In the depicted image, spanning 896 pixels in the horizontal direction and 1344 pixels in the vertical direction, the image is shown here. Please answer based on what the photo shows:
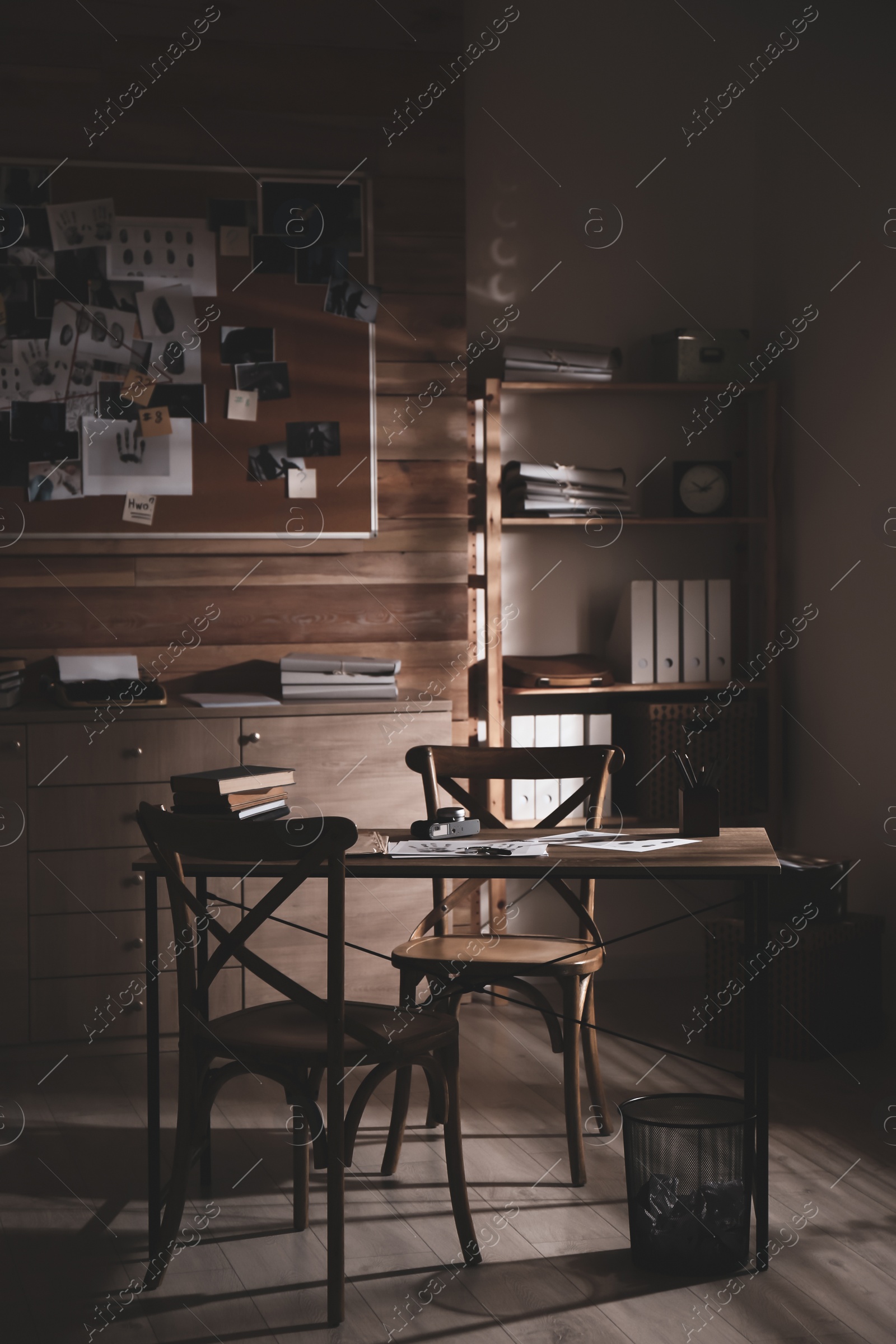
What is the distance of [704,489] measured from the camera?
13.1 ft

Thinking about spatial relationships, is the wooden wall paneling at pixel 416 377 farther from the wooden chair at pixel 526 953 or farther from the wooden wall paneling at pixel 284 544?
the wooden chair at pixel 526 953

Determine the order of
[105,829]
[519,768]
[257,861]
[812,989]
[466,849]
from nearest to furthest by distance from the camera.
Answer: [257,861] → [466,849] → [519,768] → [812,989] → [105,829]

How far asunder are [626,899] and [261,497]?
5.74 ft

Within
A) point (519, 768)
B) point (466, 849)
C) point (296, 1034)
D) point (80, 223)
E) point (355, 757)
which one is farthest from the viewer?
point (80, 223)

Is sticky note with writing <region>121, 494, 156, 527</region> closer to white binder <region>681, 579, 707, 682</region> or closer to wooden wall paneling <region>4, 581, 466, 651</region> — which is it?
wooden wall paneling <region>4, 581, 466, 651</region>

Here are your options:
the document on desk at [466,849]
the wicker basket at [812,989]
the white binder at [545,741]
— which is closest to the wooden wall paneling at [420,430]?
the white binder at [545,741]

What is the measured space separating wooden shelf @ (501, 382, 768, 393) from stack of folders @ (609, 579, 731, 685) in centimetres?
59

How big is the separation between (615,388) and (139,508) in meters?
1.48

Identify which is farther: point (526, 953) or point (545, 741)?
point (545, 741)

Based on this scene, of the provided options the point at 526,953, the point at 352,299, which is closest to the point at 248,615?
the point at 352,299

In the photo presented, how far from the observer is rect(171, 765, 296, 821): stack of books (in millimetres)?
2342

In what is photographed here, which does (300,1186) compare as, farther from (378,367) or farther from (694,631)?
(378,367)

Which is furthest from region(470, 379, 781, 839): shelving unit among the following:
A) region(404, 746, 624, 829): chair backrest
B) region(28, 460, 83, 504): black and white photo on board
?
region(28, 460, 83, 504): black and white photo on board

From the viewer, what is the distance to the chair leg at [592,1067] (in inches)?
106
